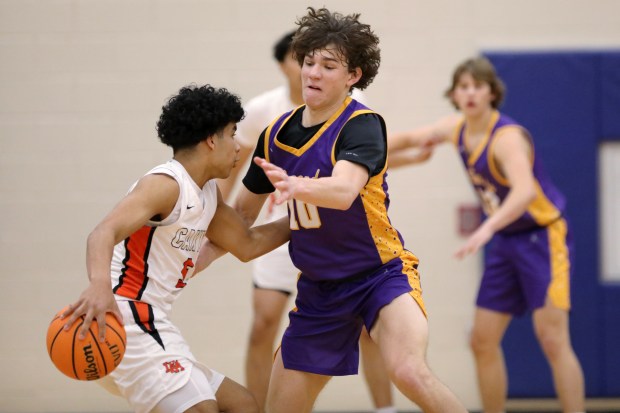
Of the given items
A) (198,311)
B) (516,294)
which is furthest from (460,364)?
(198,311)

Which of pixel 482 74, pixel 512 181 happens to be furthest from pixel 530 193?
pixel 482 74

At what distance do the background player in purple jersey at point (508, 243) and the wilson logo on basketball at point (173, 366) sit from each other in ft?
7.04

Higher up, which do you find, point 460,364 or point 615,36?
point 615,36

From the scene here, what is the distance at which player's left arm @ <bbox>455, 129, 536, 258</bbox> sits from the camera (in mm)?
4922

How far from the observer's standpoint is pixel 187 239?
12.3 feet

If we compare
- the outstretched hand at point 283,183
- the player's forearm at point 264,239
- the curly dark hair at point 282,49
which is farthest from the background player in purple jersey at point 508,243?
the outstretched hand at point 283,183

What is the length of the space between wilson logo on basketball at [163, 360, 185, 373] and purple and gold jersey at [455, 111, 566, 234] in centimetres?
242

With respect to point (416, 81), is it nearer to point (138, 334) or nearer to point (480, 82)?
point (480, 82)

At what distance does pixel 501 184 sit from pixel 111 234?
2.68 meters

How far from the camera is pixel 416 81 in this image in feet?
20.5

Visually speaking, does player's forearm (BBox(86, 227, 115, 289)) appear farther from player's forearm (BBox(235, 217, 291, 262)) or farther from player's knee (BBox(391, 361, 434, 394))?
player's knee (BBox(391, 361, 434, 394))

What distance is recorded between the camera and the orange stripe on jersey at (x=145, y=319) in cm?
367

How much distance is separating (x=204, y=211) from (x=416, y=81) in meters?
2.79

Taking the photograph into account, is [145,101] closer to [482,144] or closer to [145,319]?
[482,144]
